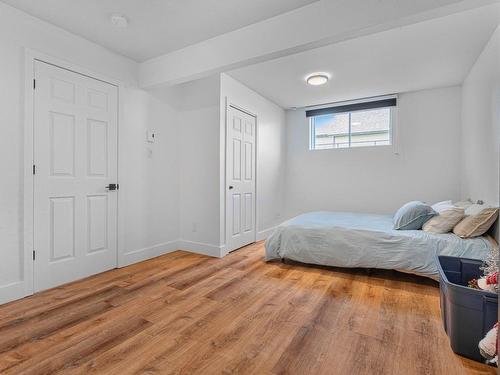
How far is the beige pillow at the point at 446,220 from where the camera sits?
2.56 m

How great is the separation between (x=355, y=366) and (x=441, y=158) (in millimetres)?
3716

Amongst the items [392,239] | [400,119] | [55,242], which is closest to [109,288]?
[55,242]

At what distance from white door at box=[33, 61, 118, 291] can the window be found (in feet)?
11.3

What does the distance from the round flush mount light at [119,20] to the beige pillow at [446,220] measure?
351cm

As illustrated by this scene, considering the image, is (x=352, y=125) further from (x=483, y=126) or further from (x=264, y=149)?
A: (x=483, y=126)

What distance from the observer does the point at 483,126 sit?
8.98 ft

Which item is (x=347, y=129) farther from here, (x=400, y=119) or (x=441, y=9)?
(x=441, y=9)

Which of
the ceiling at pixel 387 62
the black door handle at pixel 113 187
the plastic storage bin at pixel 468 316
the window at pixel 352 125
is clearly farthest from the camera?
the window at pixel 352 125

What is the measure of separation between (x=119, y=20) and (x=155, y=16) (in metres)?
0.33

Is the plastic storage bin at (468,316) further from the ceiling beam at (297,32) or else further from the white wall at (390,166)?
the white wall at (390,166)

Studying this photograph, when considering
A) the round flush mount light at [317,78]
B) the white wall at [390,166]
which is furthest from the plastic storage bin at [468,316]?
the white wall at [390,166]

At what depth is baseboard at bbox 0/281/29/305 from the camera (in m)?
2.14

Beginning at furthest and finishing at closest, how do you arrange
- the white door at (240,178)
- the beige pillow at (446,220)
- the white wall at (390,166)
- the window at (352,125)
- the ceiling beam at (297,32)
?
the window at (352,125) → the white wall at (390,166) → the white door at (240,178) → the beige pillow at (446,220) → the ceiling beam at (297,32)

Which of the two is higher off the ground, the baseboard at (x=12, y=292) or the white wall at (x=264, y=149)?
the white wall at (x=264, y=149)
